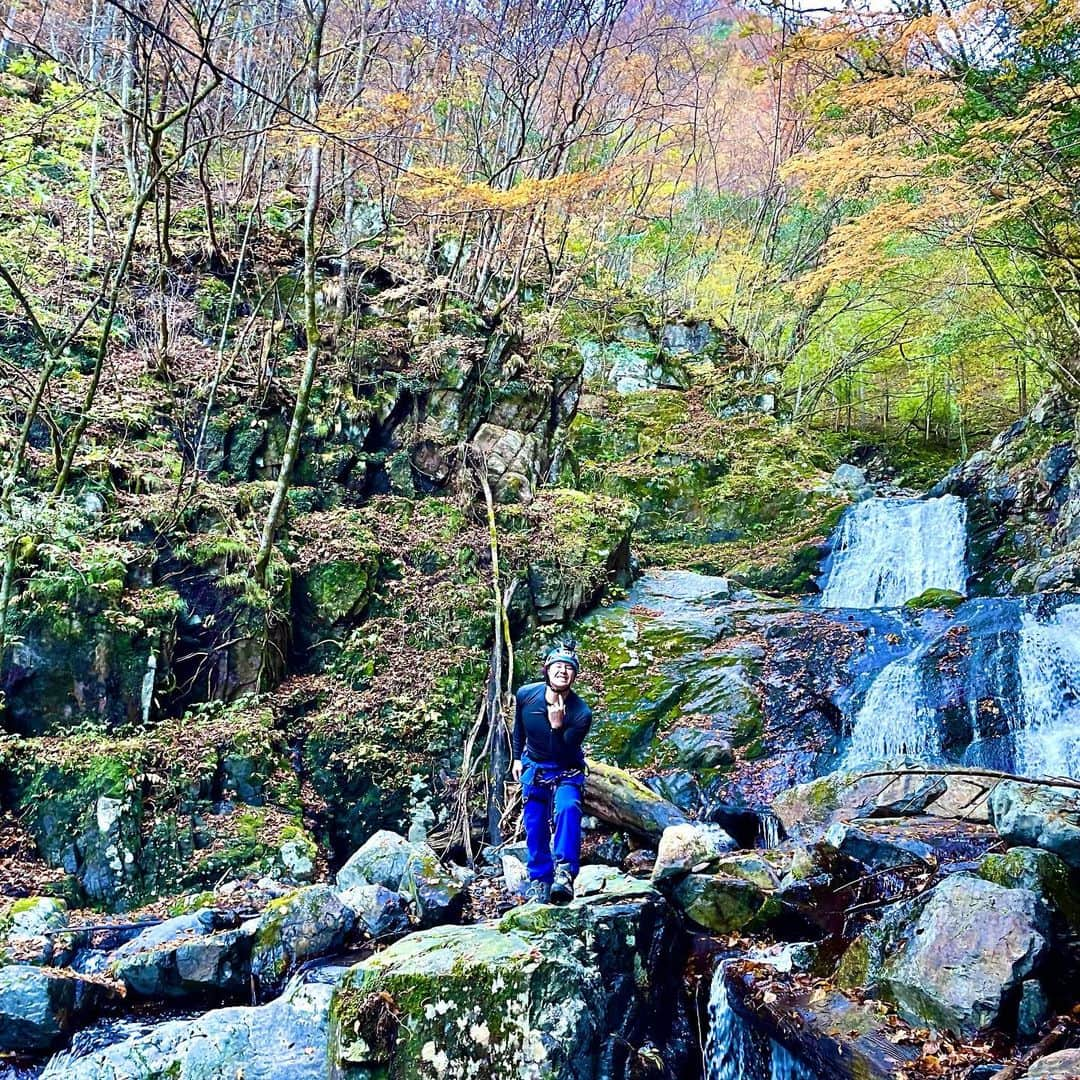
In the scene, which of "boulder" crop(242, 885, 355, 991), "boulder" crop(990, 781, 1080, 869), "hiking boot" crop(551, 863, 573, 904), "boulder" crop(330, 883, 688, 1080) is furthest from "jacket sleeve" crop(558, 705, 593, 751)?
"boulder" crop(990, 781, 1080, 869)

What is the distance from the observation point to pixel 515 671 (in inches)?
380

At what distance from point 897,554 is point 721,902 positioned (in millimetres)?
10111

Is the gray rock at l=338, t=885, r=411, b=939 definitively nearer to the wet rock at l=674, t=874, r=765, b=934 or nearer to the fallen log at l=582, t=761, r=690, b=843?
the wet rock at l=674, t=874, r=765, b=934

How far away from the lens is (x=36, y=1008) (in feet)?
13.8

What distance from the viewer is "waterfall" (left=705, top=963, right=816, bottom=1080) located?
370cm

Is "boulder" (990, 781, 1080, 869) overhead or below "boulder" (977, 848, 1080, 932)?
overhead

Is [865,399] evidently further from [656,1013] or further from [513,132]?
[656,1013]

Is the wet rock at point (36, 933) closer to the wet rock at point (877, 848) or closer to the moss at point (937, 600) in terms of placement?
the wet rock at point (877, 848)

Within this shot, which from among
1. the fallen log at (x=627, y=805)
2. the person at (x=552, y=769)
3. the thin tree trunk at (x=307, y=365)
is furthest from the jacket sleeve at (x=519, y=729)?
the thin tree trunk at (x=307, y=365)

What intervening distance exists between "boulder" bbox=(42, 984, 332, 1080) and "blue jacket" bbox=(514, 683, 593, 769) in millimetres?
1757

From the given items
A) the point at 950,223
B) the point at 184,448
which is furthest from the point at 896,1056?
the point at 950,223

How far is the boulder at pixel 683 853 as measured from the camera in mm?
5161

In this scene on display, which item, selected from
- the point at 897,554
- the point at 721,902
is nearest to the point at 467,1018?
the point at 721,902

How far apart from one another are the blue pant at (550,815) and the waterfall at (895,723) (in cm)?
539
